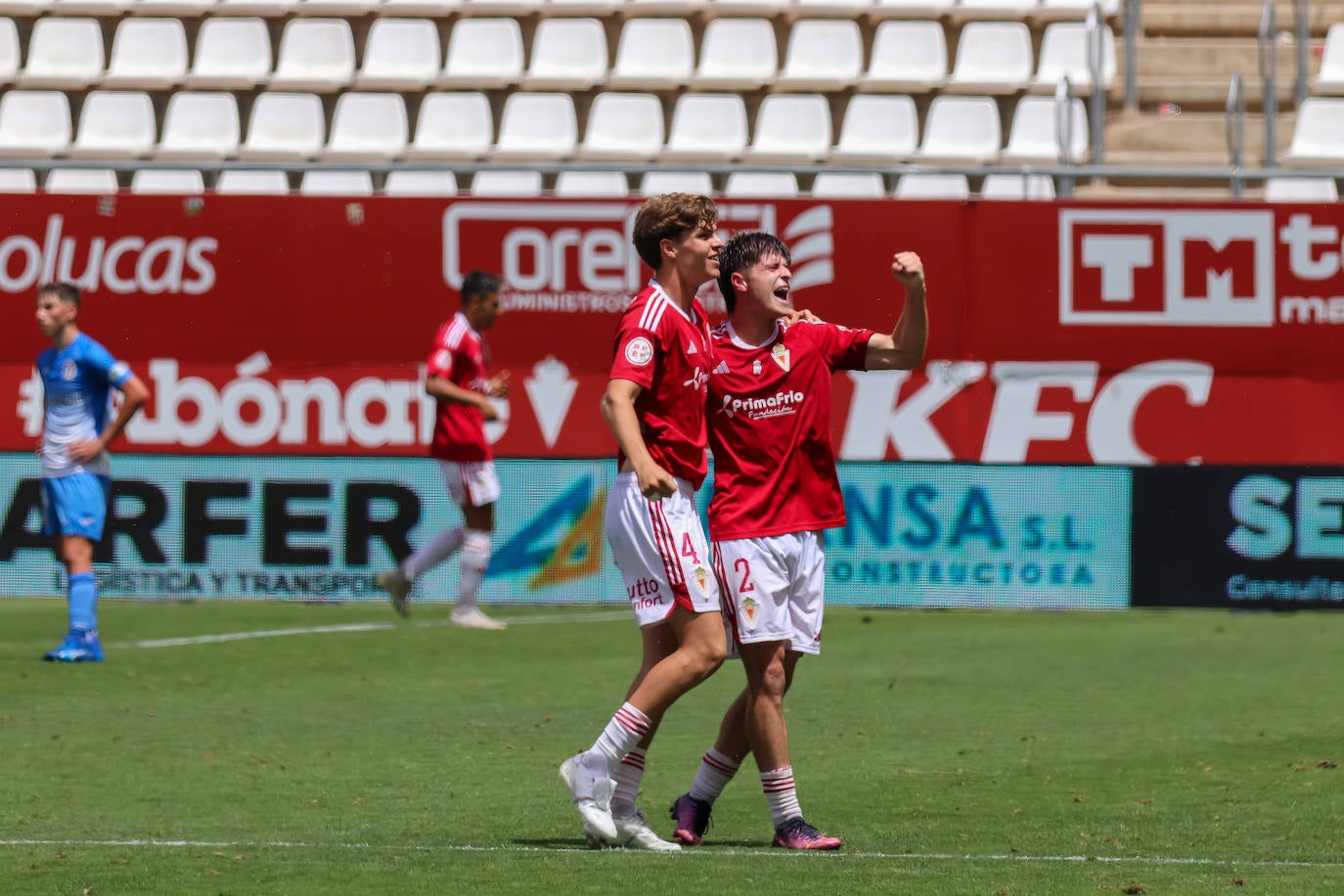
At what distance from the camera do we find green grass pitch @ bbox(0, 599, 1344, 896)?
20.5 ft

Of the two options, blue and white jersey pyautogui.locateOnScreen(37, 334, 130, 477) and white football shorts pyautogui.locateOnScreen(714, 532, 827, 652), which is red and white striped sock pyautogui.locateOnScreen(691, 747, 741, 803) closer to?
white football shorts pyautogui.locateOnScreen(714, 532, 827, 652)

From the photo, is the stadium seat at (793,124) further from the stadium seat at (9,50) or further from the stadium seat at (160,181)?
Result: the stadium seat at (9,50)

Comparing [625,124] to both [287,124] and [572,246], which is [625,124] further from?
[572,246]

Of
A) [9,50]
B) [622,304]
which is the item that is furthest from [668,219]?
[9,50]

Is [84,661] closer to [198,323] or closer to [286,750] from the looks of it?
→ [286,750]

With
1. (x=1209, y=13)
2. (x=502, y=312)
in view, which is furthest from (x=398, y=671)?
(x=1209, y=13)

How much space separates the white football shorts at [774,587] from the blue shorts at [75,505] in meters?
6.38

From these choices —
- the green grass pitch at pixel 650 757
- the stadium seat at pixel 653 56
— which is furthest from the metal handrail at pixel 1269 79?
the stadium seat at pixel 653 56

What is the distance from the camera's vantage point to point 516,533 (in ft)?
50.3

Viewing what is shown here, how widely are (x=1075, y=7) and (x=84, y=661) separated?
1242 cm

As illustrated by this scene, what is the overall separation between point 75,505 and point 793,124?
9324mm

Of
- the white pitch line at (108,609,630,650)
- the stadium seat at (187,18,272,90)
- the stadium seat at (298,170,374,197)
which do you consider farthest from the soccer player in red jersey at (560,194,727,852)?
the stadium seat at (187,18,272,90)

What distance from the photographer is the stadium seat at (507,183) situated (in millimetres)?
17656

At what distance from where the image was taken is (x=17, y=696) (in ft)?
34.9
